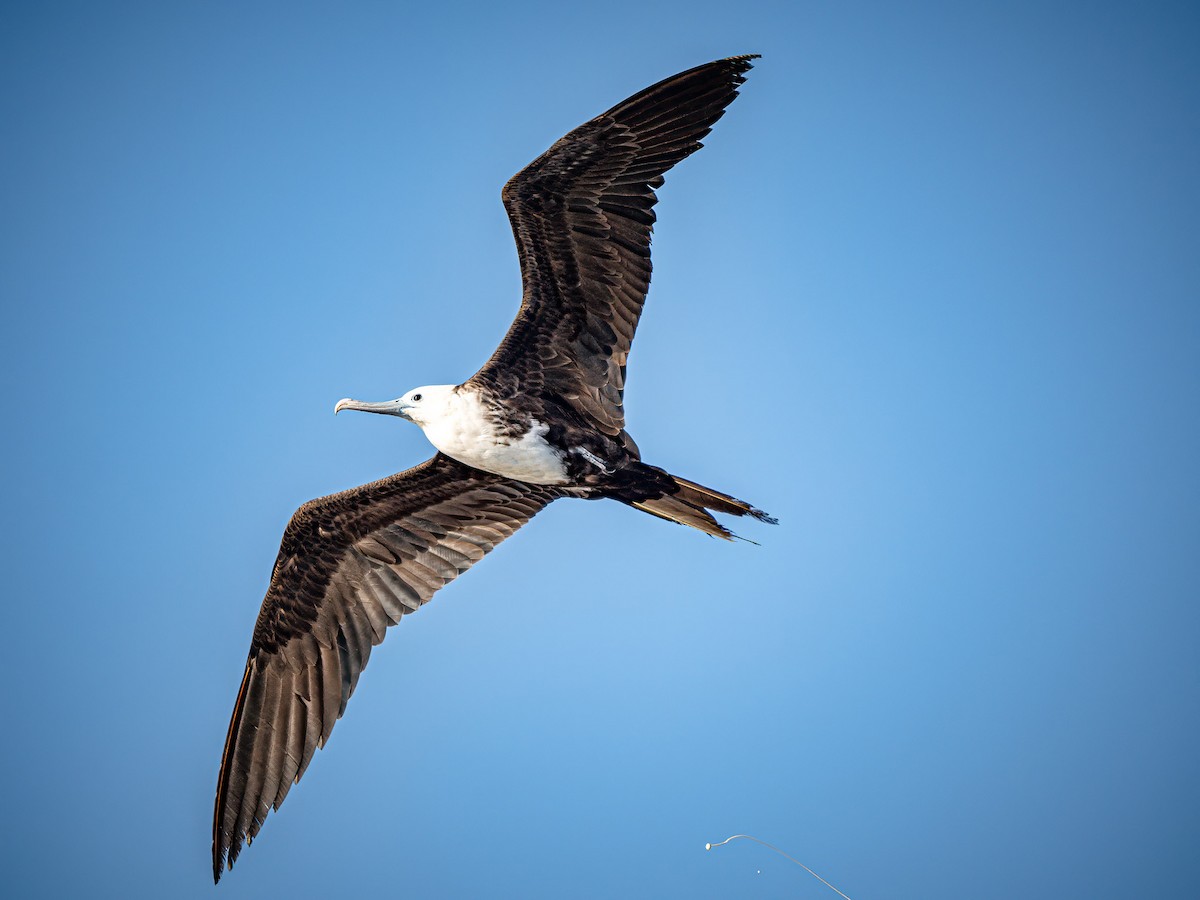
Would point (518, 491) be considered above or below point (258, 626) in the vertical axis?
above

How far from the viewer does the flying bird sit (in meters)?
5.54

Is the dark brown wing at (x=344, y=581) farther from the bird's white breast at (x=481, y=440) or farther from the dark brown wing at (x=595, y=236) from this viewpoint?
the dark brown wing at (x=595, y=236)

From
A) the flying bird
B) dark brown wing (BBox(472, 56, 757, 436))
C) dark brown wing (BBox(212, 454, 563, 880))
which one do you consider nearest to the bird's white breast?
the flying bird

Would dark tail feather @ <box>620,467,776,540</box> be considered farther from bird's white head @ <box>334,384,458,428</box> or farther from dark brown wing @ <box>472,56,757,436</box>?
bird's white head @ <box>334,384,458,428</box>

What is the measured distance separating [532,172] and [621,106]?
54cm

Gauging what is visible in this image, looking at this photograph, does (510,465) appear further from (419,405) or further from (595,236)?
(595,236)

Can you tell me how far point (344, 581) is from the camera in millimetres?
6363

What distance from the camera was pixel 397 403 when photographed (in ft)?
19.5

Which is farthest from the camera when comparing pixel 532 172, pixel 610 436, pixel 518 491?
pixel 518 491

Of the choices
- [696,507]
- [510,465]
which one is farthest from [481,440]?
[696,507]

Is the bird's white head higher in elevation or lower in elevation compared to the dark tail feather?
higher

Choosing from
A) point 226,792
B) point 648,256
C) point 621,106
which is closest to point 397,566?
point 226,792

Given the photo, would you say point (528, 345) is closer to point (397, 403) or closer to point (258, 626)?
point (397, 403)

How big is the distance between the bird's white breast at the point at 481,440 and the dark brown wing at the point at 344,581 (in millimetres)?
382
